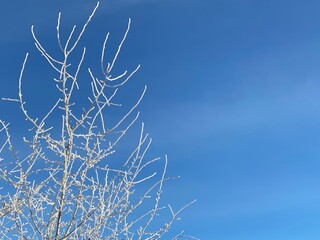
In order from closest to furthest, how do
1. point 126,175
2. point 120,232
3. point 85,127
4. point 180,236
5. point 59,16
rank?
point 59,16 → point 85,127 → point 126,175 → point 120,232 → point 180,236

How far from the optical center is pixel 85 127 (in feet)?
15.6

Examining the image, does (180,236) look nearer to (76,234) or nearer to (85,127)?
(76,234)

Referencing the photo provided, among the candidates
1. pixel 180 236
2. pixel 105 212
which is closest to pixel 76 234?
pixel 105 212

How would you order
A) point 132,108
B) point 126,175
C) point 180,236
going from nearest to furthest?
point 132,108
point 126,175
point 180,236

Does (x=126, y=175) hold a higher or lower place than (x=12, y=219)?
higher

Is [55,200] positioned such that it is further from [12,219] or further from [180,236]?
[180,236]

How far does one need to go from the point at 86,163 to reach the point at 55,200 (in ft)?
1.54

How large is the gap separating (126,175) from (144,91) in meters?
1.07

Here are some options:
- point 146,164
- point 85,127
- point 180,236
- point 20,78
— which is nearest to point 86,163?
point 85,127

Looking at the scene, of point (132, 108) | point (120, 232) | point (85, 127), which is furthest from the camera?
point (120, 232)

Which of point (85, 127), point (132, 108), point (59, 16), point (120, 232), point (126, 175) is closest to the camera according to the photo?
point (59, 16)

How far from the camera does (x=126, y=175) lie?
5.08 m

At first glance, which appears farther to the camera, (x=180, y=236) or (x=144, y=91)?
(x=180, y=236)

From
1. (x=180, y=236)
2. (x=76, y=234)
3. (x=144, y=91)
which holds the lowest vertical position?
(x=76, y=234)
